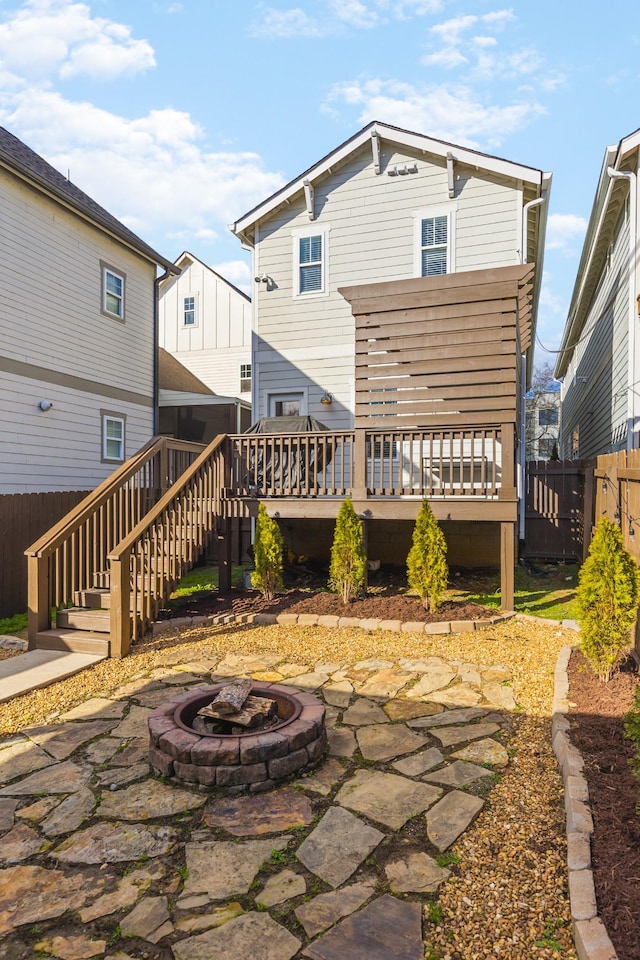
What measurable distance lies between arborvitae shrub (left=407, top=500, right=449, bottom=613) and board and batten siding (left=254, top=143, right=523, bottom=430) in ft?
13.3

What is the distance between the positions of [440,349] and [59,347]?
7.27 metres

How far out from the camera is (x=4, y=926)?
234 centimetres

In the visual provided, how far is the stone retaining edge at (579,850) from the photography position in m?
2.01

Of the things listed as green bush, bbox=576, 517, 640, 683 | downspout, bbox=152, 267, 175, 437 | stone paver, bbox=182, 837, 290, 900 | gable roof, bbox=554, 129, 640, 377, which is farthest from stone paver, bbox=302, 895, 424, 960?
downspout, bbox=152, 267, 175, 437

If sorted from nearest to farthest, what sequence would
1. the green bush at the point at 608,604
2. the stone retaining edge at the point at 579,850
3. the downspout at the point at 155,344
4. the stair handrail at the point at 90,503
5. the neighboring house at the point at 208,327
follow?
the stone retaining edge at the point at 579,850 < the green bush at the point at 608,604 < the stair handrail at the point at 90,503 < the downspout at the point at 155,344 < the neighboring house at the point at 208,327

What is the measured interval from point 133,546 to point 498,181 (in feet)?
27.5

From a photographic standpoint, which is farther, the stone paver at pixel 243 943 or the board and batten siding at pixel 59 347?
the board and batten siding at pixel 59 347

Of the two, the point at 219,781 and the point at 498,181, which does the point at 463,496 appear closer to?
the point at 219,781

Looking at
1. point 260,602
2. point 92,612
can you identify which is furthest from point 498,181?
point 92,612

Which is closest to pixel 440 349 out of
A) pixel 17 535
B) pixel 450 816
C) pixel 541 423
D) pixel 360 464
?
pixel 360 464

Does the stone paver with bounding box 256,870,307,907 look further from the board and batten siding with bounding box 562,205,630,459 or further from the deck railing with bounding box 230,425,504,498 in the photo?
the board and batten siding with bounding box 562,205,630,459

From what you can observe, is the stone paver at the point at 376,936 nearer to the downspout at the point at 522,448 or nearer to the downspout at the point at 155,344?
the downspout at the point at 522,448

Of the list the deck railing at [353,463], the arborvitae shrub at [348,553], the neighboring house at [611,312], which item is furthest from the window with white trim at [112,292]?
the neighboring house at [611,312]

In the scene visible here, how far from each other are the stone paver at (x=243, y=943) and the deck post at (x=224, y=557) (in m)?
6.25
